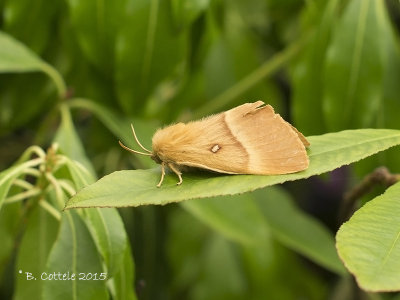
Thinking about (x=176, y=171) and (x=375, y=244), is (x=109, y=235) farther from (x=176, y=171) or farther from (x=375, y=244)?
(x=375, y=244)

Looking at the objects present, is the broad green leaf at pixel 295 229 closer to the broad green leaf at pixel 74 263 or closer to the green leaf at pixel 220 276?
the green leaf at pixel 220 276

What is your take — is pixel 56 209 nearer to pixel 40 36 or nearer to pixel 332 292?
pixel 40 36

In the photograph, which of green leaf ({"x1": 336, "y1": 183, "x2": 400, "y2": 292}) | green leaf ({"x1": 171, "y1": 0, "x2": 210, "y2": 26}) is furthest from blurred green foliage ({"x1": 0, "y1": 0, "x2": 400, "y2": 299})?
green leaf ({"x1": 336, "y1": 183, "x2": 400, "y2": 292})

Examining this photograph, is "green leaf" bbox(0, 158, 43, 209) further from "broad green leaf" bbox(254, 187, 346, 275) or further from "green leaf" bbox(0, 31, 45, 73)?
"broad green leaf" bbox(254, 187, 346, 275)

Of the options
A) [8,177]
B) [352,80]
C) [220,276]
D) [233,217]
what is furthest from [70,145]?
[220,276]

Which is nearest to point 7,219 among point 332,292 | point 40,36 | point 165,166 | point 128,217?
point 165,166

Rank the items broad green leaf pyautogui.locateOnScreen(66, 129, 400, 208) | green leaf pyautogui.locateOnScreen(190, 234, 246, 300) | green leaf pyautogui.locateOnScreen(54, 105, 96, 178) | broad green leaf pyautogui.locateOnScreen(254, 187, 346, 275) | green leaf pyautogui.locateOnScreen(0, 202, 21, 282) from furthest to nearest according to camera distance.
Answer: green leaf pyautogui.locateOnScreen(190, 234, 246, 300)
broad green leaf pyautogui.locateOnScreen(254, 187, 346, 275)
green leaf pyautogui.locateOnScreen(54, 105, 96, 178)
green leaf pyautogui.locateOnScreen(0, 202, 21, 282)
broad green leaf pyautogui.locateOnScreen(66, 129, 400, 208)
